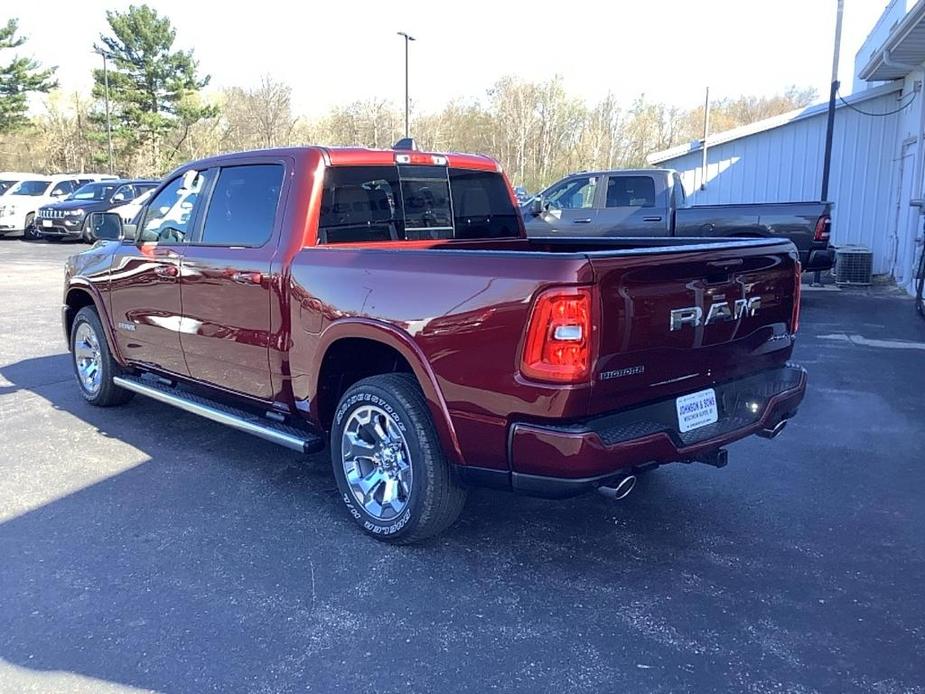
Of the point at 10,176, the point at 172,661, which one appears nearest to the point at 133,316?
the point at 172,661

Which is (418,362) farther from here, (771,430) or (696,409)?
(771,430)

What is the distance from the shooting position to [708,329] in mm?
3504

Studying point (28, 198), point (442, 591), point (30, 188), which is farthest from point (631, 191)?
point (30, 188)

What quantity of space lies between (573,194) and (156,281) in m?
8.93

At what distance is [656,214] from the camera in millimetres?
12234

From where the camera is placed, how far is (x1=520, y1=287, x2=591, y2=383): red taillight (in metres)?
3.00

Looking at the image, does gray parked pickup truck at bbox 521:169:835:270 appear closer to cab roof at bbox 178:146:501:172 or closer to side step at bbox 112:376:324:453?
cab roof at bbox 178:146:501:172

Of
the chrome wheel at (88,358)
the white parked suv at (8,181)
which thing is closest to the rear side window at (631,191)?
A: the chrome wheel at (88,358)

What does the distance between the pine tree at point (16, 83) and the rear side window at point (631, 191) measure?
42281 mm

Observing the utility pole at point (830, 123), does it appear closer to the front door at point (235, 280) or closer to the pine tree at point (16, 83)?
the front door at point (235, 280)

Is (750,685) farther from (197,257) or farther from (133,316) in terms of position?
(133,316)

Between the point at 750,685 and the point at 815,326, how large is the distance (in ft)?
27.0

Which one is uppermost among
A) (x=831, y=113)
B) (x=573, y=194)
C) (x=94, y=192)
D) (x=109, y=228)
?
(x=831, y=113)

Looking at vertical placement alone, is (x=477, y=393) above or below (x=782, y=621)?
above
